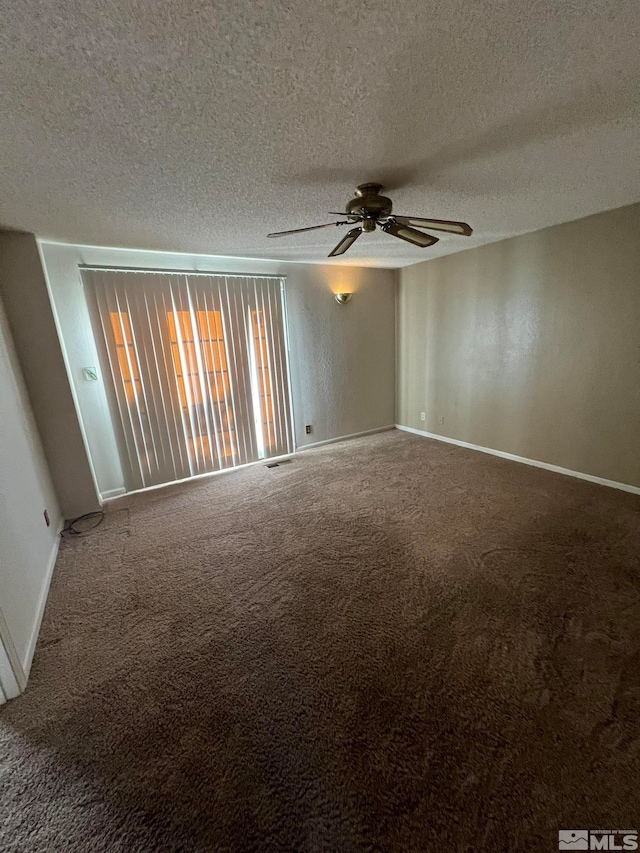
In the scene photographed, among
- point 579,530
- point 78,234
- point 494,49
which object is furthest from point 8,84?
point 579,530

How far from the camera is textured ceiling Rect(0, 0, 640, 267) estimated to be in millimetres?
949

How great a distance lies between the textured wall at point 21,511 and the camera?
156cm

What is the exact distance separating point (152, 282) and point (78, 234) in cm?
65

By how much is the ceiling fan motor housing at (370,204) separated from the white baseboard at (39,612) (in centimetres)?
291

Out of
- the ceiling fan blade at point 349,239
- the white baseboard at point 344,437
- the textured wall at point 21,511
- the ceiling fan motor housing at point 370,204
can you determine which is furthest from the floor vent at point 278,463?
the ceiling fan motor housing at point 370,204

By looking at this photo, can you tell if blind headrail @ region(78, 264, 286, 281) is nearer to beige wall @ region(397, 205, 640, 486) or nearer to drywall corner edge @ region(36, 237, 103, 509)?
drywall corner edge @ region(36, 237, 103, 509)

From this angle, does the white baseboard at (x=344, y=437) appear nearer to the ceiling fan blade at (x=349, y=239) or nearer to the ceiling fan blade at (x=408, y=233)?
the ceiling fan blade at (x=349, y=239)

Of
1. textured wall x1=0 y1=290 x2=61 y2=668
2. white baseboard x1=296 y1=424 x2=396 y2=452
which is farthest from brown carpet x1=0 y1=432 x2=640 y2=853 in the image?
white baseboard x1=296 y1=424 x2=396 y2=452

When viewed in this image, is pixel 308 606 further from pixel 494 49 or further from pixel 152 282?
pixel 152 282

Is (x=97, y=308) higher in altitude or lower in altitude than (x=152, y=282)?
lower

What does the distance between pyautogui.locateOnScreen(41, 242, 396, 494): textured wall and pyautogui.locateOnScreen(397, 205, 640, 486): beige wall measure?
0.63 metres

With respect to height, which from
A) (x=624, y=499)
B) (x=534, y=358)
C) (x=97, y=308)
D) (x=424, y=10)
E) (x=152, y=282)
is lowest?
(x=624, y=499)

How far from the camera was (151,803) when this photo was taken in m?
1.05

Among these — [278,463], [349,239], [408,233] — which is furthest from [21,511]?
[408,233]
